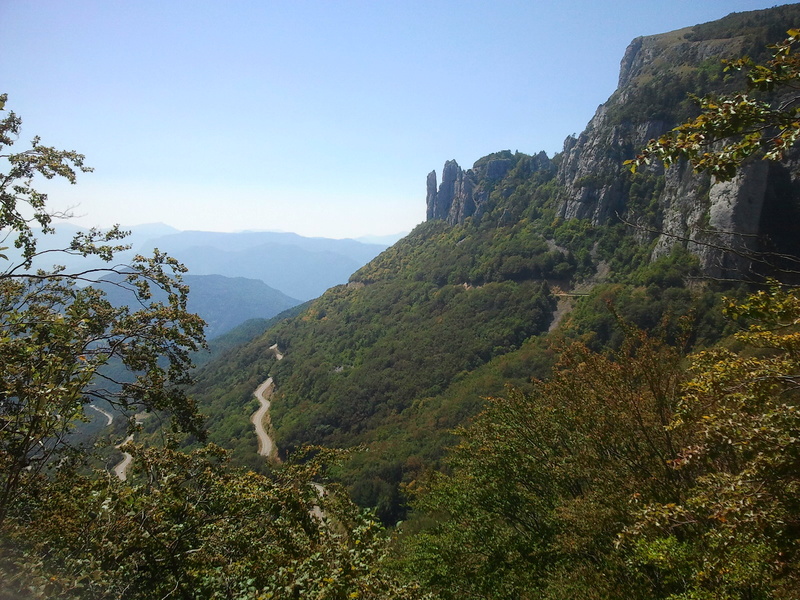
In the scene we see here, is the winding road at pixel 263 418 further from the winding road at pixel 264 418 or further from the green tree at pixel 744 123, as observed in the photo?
the green tree at pixel 744 123

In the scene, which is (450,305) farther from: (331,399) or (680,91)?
(680,91)

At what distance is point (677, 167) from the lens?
62656 mm

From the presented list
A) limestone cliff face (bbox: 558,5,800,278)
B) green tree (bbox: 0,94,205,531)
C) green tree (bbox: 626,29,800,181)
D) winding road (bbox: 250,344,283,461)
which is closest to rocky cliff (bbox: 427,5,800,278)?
limestone cliff face (bbox: 558,5,800,278)

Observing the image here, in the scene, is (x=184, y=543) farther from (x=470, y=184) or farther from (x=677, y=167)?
(x=470, y=184)

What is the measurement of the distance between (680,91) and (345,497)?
92103 millimetres

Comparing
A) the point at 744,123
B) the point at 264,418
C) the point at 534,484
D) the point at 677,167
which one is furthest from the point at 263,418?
the point at 677,167

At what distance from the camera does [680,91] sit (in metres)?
72.1

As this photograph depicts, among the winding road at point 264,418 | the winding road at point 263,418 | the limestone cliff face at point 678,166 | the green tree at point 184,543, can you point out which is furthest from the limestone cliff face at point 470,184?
the green tree at point 184,543

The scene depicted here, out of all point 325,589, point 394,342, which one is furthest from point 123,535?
point 394,342

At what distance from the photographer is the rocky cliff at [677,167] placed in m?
48.6

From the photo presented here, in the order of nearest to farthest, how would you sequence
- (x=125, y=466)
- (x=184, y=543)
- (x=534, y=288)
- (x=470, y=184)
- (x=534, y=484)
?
1. (x=184, y=543)
2. (x=534, y=484)
3. (x=125, y=466)
4. (x=534, y=288)
5. (x=470, y=184)

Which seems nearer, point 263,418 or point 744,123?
point 744,123

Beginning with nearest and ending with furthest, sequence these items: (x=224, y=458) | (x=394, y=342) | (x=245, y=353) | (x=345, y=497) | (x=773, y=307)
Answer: (x=773, y=307) < (x=224, y=458) < (x=345, y=497) < (x=394, y=342) < (x=245, y=353)

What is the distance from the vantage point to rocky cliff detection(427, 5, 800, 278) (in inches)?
1912
